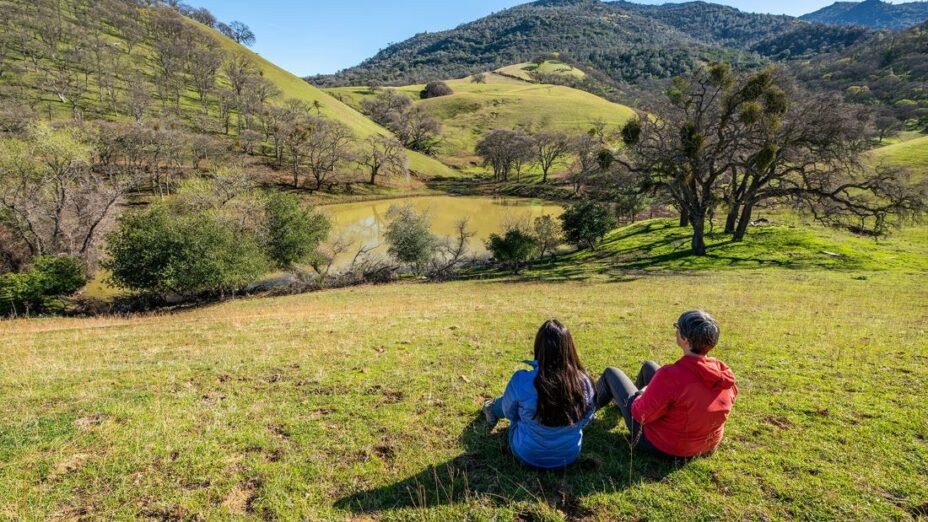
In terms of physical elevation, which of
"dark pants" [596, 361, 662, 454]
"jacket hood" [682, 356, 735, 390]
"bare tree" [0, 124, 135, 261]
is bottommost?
"dark pants" [596, 361, 662, 454]

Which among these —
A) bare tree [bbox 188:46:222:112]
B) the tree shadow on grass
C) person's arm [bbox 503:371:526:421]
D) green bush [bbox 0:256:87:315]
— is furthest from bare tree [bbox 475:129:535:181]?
person's arm [bbox 503:371:526:421]

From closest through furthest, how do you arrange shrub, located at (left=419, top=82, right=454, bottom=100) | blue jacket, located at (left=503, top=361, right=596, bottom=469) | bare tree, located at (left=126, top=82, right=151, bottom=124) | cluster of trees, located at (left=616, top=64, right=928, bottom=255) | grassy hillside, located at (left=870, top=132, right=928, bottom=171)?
blue jacket, located at (left=503, top=361, right=596, bottom=469) < cluster of trees, located at (left=616, top=64, right=928, bottom=255) < grassy hillside, located at (left=870, top=132, right=928, bottom=171) < bare tree, located at (left=126, top=82, right=151, bottom=124) < shrub, located at (left=419, top=82, right=454, bottom=100)

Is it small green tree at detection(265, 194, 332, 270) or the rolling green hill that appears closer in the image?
small green tree at detection(265, 194, 332, 270)

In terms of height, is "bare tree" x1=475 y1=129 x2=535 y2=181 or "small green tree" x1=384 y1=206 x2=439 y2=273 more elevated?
"bare tree" x1=475 y1=129 x2=535 y2=181

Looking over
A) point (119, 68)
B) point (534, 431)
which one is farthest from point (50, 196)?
point (119, 68)

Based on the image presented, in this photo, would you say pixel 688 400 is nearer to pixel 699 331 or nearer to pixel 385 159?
pixel 699 331

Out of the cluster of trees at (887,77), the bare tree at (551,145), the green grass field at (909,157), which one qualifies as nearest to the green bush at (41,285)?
the green grass field at (909,157)

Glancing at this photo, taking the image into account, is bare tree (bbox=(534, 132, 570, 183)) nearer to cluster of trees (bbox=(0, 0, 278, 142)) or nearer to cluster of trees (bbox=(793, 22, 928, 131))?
cluster of trees (bbox=(793, 22, 928, 131))

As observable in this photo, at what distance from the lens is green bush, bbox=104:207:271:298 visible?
1034 inches

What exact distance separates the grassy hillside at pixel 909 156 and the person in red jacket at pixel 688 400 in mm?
73163

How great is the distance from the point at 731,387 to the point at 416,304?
691 inches

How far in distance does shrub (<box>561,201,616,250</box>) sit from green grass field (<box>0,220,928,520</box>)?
2590 cm

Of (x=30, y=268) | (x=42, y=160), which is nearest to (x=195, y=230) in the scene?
(x=30, y=268)

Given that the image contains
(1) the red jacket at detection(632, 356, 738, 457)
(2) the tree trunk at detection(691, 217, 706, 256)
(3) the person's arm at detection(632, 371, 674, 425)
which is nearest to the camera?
(1) the red jacket at detection(632, 356, 738, 457)
